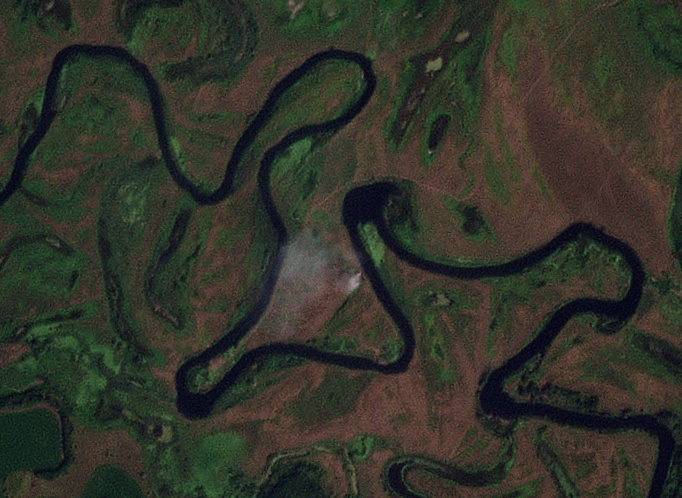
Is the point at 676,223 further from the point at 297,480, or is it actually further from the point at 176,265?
the point at 176,265

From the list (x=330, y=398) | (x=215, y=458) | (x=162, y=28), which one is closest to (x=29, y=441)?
(x=215, y=458)

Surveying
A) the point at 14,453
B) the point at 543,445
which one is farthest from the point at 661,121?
the point at 14,453

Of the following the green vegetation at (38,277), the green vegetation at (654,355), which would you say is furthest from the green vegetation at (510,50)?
the green vegetation at (38,277)

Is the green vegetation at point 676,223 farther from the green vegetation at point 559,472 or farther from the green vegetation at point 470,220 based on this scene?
the green vegetation at point 559,472

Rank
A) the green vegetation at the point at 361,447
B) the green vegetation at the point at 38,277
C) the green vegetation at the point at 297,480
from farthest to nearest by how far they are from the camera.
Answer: the green vegetation at the point at 38,277 → the green vegetation at the point at 297,480 → the green vegetation at the point at 361,447

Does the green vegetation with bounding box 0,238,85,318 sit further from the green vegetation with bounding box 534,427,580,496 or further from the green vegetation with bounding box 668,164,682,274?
the green vegetation with bounding box 668,164,682,274
